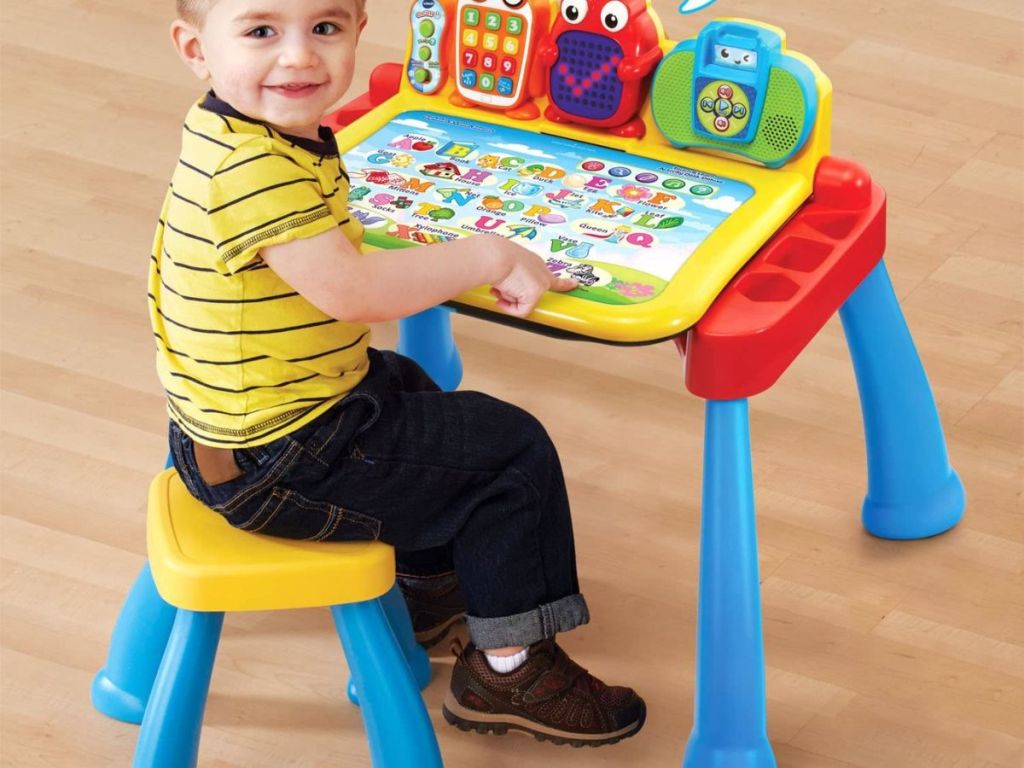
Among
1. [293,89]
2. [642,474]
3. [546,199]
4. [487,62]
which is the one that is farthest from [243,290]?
[642,474]

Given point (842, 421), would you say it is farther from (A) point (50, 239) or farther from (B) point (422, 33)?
(A) point (50, 239)

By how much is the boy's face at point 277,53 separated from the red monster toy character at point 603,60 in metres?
0.30

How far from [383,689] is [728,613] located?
0.26 metres

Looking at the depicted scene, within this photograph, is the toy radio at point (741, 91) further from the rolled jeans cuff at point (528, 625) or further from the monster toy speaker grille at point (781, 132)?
the rolled jeans cuff at point (528, 625)

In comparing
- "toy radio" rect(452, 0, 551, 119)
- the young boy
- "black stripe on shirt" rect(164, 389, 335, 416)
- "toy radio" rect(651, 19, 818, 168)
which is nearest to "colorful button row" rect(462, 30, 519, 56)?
"toy radio" rect(452, 0, 551, 119)

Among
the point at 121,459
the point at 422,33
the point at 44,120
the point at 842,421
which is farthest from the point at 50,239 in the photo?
the point at 842,421

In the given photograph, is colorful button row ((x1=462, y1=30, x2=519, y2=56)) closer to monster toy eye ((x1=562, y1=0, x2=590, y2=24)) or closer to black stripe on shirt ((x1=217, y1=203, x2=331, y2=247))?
monster toy eye ((x1=562, y1=0, x2=590, y2=24))

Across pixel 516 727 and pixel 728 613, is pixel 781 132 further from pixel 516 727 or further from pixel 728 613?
pixel 516 727

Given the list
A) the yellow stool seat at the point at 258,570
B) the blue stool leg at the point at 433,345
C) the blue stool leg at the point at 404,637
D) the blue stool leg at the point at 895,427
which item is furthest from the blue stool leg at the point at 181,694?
the blue stool leg at the point at 895,427

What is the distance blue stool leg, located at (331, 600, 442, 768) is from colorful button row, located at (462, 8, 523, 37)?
0.49 m

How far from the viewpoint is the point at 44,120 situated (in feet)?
7.55

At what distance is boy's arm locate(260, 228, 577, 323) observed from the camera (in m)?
1.12

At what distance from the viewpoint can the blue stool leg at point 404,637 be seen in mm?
1379

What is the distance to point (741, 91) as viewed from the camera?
1.34 metres
